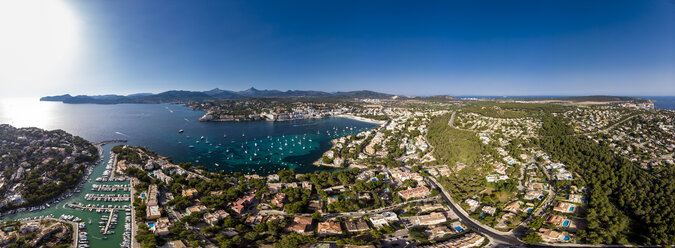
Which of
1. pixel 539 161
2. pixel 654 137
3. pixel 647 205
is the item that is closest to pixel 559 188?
pixel 647 205

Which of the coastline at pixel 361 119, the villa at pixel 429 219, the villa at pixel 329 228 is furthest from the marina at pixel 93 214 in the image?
the coastline at pixel 361 119

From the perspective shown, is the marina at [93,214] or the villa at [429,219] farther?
the villa at [429,219]

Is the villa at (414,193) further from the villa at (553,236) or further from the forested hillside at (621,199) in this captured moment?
the forested hillside at (621,199)

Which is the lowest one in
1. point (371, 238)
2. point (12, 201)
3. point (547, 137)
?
point (371, 238)

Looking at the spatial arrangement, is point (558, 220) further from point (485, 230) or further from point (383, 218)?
point (383, 218)

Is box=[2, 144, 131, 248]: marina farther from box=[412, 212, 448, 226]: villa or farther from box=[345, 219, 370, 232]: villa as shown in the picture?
box=[412, 212, 448, 226]: villa

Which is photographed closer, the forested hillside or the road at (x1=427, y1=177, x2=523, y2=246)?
the forested hillside

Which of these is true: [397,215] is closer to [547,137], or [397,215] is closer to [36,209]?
[547,137]

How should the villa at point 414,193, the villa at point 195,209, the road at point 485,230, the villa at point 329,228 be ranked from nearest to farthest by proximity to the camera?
the road at point 485,230 < the villa at point 329,228 < the villa at point 195,209 < the villa at point 414,193

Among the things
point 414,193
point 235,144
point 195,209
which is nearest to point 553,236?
point 414,193

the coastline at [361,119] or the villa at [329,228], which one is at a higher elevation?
the coastline at [361,119]

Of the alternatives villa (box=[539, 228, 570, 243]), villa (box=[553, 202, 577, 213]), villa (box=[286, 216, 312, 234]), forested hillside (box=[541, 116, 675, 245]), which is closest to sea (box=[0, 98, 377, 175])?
villa (box=[286, 216, 312, 234])
